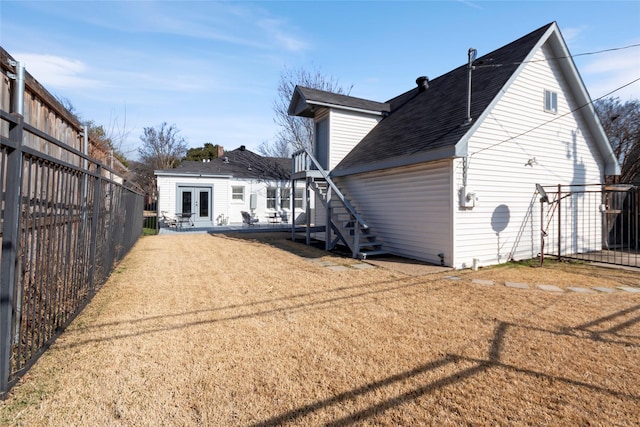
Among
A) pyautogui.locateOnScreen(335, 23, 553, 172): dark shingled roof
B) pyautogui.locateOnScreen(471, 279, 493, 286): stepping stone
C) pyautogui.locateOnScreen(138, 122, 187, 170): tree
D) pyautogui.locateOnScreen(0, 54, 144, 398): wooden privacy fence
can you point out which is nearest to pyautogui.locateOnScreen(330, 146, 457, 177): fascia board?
pyautogui.locateOnScreen(335, 23, 553, 172): dark shingled roof

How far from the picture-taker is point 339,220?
10.0 metres

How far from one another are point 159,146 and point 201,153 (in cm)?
667

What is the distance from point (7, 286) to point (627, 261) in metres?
11.9

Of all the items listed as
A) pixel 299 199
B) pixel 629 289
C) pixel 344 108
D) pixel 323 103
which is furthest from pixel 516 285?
pixel 299 199

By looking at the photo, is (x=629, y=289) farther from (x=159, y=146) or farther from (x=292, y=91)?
(x=159, y=146)

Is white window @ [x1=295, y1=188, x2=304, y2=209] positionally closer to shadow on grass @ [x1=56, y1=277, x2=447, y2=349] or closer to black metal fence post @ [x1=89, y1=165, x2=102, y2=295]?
shadow on grass @ [x1=56, y1=277, x2=447, y2=349]

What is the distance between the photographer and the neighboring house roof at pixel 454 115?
7.75 meters

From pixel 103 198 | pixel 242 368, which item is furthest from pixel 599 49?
pixel 103 198

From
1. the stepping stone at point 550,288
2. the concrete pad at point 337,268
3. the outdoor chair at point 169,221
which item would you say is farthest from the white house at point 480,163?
the outdoor chair at point 169,221

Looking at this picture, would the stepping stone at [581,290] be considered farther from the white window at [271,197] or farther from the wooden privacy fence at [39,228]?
the white window at [271,197]

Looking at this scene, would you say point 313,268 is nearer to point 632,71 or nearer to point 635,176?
point 632,71

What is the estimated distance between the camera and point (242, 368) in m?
2.90

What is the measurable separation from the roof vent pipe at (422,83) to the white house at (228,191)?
33.0 ft

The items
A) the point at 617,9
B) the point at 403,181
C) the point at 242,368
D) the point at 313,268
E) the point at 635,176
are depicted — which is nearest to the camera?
the point at 242,368
